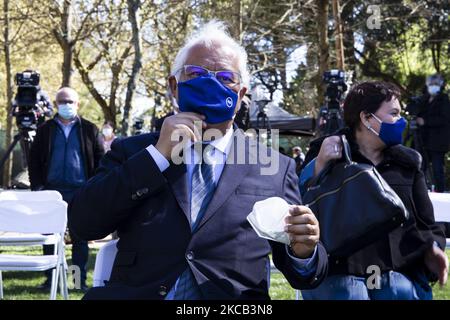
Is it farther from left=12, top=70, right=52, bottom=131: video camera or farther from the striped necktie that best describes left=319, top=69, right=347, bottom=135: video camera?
the striped necktie

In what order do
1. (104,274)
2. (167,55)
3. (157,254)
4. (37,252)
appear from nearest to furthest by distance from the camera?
(157,254), (104,274), (37,252), (167,55)

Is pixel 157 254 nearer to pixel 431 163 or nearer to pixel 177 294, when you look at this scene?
pixel 177 294

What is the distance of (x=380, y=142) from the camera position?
3.75m

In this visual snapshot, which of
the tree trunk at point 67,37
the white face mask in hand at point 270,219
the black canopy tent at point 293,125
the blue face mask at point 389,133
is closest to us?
the white face mask in hand at point 270,219

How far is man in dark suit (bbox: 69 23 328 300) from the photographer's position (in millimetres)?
2363

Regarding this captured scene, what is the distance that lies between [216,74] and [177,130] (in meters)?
0.36

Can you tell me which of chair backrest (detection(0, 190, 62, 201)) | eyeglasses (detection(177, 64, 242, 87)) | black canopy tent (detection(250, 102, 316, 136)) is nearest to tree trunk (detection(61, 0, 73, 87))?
black canopy tent (detection(250, 102, 316, 136))

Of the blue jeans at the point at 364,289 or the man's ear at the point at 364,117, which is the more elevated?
the man's ear at the point at 364,117

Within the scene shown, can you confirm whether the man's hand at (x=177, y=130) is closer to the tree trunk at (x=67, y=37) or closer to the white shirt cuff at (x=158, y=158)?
the white shirt cuff at (x=158, y=158)

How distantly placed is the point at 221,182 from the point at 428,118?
367 inches

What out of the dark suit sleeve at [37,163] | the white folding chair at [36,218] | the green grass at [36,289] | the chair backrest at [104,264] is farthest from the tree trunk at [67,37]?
the chair backrest at [104,264]

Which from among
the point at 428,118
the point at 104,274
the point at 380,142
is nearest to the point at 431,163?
the point at 428,118

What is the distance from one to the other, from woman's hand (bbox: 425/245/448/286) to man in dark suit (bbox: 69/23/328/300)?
3.91 feet

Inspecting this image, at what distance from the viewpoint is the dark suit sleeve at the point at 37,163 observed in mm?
7027
